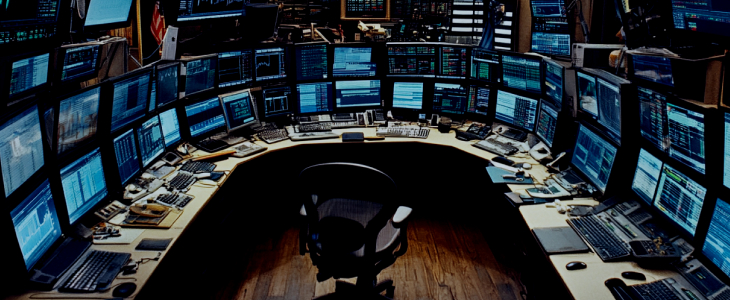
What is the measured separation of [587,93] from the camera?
3639 mm

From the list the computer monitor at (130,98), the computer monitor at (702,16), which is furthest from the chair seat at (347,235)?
the computer monitor at (702,16)

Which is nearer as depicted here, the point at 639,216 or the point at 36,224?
the point at 36,224

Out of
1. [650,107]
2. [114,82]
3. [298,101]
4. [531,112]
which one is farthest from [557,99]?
[114,82]

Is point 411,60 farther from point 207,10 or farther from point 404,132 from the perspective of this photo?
point 207,10

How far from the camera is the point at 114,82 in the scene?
3.20 m

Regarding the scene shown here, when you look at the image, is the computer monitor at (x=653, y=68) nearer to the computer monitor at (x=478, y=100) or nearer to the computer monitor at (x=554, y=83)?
the computer monitor at (x=554, y=83)

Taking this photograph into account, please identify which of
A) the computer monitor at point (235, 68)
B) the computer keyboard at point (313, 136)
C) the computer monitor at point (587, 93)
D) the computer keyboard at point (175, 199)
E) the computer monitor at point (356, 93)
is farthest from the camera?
the computer monitor at point (356, 93)

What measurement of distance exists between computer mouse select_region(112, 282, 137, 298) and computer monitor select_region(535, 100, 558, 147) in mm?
2946

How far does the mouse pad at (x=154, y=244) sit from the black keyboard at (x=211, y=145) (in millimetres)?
1444

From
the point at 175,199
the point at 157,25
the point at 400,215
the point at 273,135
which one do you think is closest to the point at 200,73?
the point at 273,135

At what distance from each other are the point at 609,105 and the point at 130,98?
282 cm

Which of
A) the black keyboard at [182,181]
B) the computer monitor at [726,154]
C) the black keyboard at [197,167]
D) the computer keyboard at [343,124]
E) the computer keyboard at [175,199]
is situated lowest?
the computer keyboard at [175,199]

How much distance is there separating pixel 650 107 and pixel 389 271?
2159 mm

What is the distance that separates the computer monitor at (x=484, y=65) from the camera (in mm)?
4850
